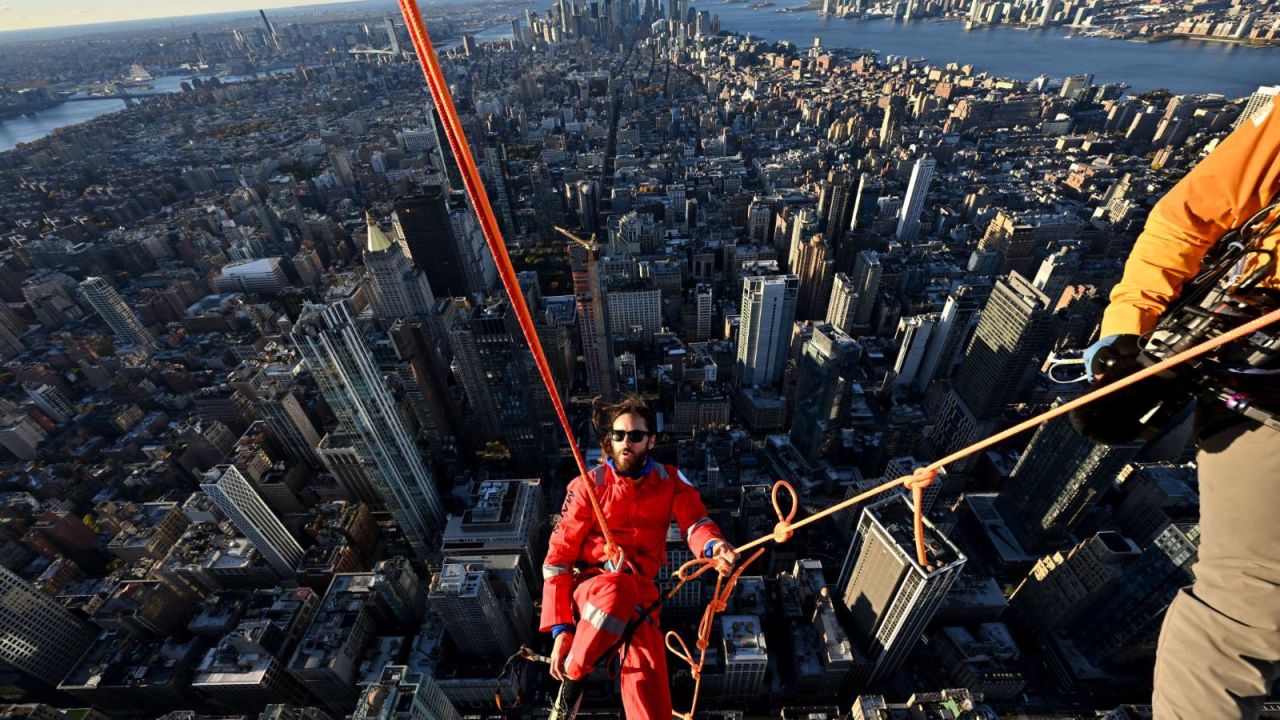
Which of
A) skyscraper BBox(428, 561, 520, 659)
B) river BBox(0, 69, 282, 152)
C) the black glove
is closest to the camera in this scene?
the black glove

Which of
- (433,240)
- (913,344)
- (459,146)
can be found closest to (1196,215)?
(459,146)

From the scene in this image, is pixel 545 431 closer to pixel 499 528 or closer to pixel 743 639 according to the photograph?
pixel 499 528

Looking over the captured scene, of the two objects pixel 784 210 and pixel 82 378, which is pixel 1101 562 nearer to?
pixel 784 210

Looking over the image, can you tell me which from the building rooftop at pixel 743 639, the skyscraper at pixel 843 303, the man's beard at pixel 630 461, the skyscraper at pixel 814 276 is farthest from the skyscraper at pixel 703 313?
the man's beard at pixel 630 461

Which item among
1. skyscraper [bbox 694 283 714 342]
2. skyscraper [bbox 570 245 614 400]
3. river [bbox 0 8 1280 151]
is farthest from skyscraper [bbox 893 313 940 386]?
river [bbox 0 8 1280 151]

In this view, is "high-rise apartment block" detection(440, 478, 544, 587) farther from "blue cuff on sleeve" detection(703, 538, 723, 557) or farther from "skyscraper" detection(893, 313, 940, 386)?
"skyscraper" detection(893, 313, 940, 386)
